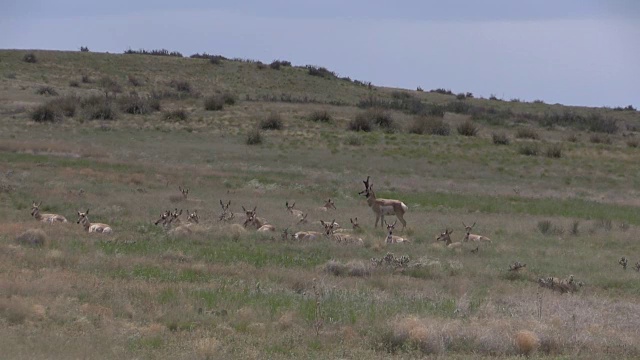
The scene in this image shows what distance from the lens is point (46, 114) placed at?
55.1m

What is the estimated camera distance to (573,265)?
20.4 meters

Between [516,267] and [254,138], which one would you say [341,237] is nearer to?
[516,267]

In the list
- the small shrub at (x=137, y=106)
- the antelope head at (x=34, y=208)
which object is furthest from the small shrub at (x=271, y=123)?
the antelope head at (x=34, y=208)

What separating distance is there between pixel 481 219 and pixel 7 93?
151ft

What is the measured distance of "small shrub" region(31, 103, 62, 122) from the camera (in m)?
54.8

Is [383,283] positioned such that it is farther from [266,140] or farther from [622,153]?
[622,153]

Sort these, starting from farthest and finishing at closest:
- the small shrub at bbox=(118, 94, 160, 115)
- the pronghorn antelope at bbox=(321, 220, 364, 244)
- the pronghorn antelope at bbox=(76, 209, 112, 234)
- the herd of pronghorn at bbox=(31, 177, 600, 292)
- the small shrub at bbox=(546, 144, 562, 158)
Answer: the small shrub at bbox=(118, 94, 160, 115)
the small shrub at bbox=(546, 144, 562, 158)
the pronghorn antelope at bbox=(321, 220, 364, 244)
the herd of pronghorn at bbox=(31, 177, 600, 292)
the pronghorn antelope at bbox=(76, 209, 112, 234)

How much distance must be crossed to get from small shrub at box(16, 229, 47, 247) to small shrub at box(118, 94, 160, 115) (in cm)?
4141

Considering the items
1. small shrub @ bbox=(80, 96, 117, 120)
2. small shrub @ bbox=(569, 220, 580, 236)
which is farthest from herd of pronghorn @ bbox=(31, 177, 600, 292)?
small shrub @ bbox=(80, 96, 117, 120)

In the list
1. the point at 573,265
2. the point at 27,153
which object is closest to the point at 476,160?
the point at 27,153

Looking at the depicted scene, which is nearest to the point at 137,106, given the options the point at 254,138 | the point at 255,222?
the point at 254,138

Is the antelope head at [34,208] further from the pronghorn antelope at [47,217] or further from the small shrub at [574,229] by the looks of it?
the small shrub at [574,229]

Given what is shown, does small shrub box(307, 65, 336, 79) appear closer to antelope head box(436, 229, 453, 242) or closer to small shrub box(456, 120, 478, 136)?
small shrub box(456, 120, 478, 136)

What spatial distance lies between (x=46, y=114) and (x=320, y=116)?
1766 cm
